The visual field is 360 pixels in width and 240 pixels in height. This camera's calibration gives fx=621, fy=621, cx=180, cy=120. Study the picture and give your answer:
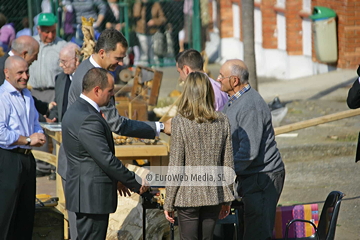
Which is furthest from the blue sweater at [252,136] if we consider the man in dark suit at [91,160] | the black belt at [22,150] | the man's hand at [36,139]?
the black belt at [22,150]

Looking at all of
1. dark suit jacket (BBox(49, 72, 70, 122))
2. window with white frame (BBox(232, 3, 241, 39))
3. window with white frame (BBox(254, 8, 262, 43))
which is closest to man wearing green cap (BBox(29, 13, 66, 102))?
dark suit jacket (BBox(49, 72, 70, 122))

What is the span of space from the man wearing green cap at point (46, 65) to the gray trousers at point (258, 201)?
4.22 m

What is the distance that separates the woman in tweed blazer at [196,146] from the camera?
170 inches

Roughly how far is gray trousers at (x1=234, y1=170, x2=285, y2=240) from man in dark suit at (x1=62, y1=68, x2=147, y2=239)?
39.8 inches

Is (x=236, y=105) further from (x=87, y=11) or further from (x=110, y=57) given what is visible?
(x=87, y=11)

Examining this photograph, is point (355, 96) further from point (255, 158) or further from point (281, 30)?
point (281, 30)

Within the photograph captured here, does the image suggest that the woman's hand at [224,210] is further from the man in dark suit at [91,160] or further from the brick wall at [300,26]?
the brick wall at [300,26]

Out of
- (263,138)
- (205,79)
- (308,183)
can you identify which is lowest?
(308,183)

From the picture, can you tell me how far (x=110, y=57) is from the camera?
17.2ft

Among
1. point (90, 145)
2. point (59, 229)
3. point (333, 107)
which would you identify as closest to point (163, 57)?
point (333, 107)

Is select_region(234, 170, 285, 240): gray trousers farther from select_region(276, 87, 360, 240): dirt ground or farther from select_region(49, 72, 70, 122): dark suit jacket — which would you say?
select_region(49, 72, 70, 122): dark suit jacket

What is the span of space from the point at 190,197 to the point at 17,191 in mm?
1636

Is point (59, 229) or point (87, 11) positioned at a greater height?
point (87, 11)

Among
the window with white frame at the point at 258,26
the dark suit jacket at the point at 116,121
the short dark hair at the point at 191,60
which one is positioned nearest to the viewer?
the dark suit jacket at the point at 116,121
